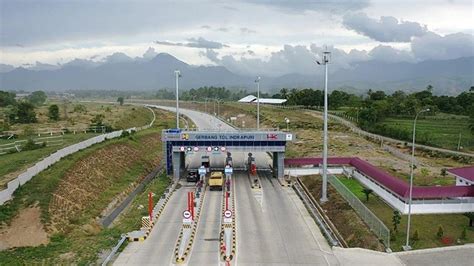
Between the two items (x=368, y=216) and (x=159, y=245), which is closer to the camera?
(x=159, y=245)

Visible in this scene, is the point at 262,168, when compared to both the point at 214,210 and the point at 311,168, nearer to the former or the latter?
the point at 311,168

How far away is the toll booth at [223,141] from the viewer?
5131cm

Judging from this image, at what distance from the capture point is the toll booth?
168 feet

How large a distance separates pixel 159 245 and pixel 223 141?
22105 mm

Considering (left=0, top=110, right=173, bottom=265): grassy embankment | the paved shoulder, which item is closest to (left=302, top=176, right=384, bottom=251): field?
the paved shoulder

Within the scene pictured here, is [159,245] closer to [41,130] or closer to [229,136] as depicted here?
[229,136]

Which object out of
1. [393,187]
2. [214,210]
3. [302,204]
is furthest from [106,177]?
[393,187]

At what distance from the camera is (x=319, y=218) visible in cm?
3819

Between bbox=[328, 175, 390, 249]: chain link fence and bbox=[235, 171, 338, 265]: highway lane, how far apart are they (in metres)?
4.00

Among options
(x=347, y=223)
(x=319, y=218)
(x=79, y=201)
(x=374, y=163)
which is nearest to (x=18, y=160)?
(x=79, y=201)

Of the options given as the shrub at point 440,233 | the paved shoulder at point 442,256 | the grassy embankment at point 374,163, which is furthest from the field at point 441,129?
the paved shoulder at point 442,256

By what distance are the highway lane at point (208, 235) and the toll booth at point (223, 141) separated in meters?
8.50

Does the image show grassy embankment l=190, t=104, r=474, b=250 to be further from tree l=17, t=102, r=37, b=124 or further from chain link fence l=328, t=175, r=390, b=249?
tree l=17, t=102, r=37, b=124

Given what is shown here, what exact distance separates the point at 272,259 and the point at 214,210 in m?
12.3
